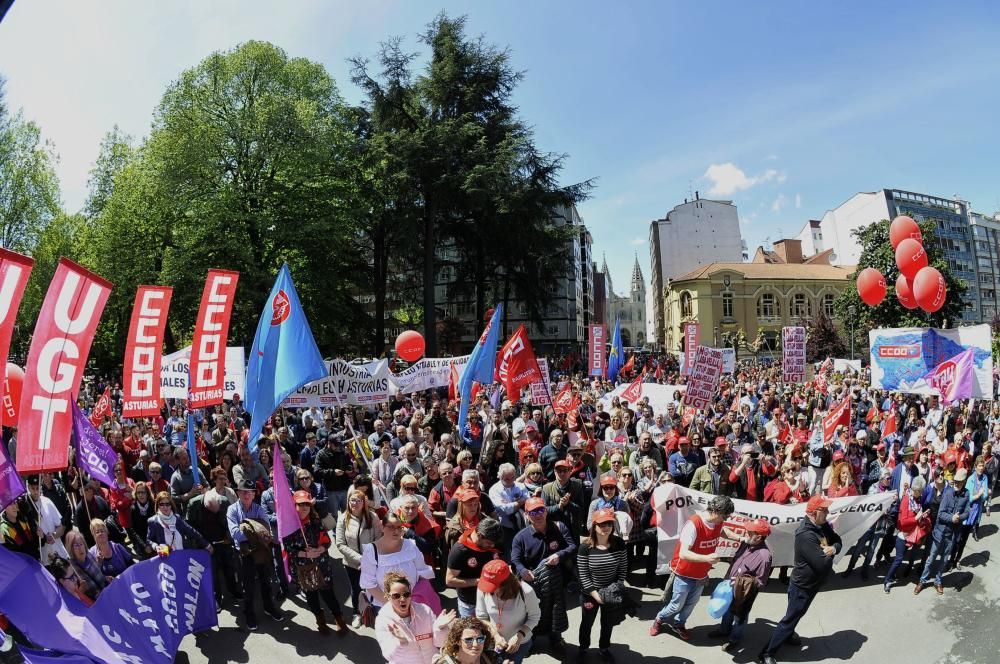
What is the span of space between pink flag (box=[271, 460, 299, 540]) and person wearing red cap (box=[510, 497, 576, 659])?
213cm

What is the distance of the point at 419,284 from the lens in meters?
36.5

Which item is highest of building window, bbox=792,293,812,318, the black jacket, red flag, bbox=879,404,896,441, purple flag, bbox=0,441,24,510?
building window, bbox=792,293,812,318

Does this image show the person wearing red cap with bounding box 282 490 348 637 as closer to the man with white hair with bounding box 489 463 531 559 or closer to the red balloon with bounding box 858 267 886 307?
the man with white hair with bounding box 489 463 531 559

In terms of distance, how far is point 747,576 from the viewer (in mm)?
6090

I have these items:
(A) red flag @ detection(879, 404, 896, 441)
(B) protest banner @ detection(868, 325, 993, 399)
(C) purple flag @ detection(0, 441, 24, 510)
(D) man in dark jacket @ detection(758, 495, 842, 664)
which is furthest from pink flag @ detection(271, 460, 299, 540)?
(B) protest banner @ detection(868, 325, 993, 399)

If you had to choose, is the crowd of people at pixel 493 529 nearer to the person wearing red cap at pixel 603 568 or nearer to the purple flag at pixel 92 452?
the person wearing red cap at pixel 603 568

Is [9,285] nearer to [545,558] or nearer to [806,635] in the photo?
[545,558]

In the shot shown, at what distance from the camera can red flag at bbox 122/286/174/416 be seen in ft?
27.8

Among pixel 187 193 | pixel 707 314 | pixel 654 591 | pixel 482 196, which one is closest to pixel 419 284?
pixel 482 196

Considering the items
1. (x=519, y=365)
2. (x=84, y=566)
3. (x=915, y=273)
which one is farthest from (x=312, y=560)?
(x=915, y=273)

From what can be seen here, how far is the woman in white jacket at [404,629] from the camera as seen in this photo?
424cm

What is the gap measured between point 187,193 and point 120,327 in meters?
9.05

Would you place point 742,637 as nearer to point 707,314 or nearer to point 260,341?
point 260,341

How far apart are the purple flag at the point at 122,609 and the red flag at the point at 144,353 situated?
314 centimetres
